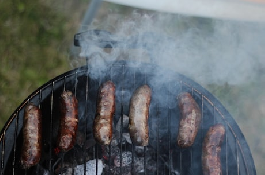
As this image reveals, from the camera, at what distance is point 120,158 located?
342cm

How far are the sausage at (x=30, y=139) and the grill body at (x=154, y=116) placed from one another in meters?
0.13

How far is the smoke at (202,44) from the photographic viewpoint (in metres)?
4.81

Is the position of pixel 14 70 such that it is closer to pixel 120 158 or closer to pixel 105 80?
pixel 105 80

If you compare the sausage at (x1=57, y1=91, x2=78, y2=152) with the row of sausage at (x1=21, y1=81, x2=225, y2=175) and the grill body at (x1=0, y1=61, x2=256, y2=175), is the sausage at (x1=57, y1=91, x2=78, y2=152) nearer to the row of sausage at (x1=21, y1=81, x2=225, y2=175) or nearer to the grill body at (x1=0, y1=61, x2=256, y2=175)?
the row of sausage at (x1=21, y1=81, x2=225, y2=175)

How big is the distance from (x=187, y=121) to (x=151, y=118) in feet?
1.36

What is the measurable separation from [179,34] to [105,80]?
1.78 meters

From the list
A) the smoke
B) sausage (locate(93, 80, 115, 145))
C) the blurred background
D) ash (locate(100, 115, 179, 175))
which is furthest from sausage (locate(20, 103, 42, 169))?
the smoke

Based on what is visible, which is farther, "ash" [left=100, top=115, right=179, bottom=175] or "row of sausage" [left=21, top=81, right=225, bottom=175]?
"ash" [left=100, top=115, right=179, bottom=175]

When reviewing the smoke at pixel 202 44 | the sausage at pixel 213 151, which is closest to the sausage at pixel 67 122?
the sausage at pixel 213 151

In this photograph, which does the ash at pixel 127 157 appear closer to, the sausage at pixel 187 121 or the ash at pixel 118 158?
the ash at pixel 118 158

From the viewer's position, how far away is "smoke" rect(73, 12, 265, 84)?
4812mm

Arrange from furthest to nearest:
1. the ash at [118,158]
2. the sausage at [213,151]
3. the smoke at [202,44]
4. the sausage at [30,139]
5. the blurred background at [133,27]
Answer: the smoke at [202,44] < the blurred background at [133,27] < the ash at [118,158] < the sausage at [213,151] < the sausage at [30,139]

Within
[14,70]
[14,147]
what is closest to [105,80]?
[14,147]

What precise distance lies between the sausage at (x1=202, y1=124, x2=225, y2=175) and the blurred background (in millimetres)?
1546
